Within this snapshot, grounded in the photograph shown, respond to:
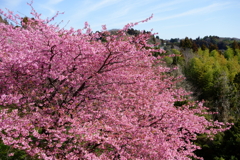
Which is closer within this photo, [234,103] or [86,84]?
[86,84]

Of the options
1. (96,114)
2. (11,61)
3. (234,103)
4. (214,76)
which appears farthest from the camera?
(214,76)

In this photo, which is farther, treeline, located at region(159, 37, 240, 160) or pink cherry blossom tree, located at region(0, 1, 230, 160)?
treeline, located at region(159, 37, 240, 160)

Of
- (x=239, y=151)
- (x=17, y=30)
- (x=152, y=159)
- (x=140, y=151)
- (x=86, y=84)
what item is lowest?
(x=239, y=151)

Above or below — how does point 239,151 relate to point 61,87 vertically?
below

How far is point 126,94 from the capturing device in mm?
6355

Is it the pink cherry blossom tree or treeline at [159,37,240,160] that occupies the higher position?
the pink cherry blossom tree

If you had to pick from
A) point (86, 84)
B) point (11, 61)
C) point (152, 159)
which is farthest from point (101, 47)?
point (152, 159)

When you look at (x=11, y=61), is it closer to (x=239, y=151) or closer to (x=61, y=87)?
(x=61, y=87)

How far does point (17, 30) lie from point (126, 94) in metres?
4.93

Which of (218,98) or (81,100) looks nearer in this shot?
(81,100)

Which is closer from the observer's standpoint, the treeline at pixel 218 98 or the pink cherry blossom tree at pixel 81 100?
the pink cherry blossom tree at pixel 81 100

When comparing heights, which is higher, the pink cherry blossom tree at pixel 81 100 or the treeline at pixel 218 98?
the pink cherry blossom tree at pixel 81 100

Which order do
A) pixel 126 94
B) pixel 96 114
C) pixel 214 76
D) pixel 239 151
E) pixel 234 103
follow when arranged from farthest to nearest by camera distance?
pixel 214 76 → pixel 234 103 → pixel 239 151 → pixel 126 94 → pixel 96 114

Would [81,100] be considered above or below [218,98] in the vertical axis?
above
